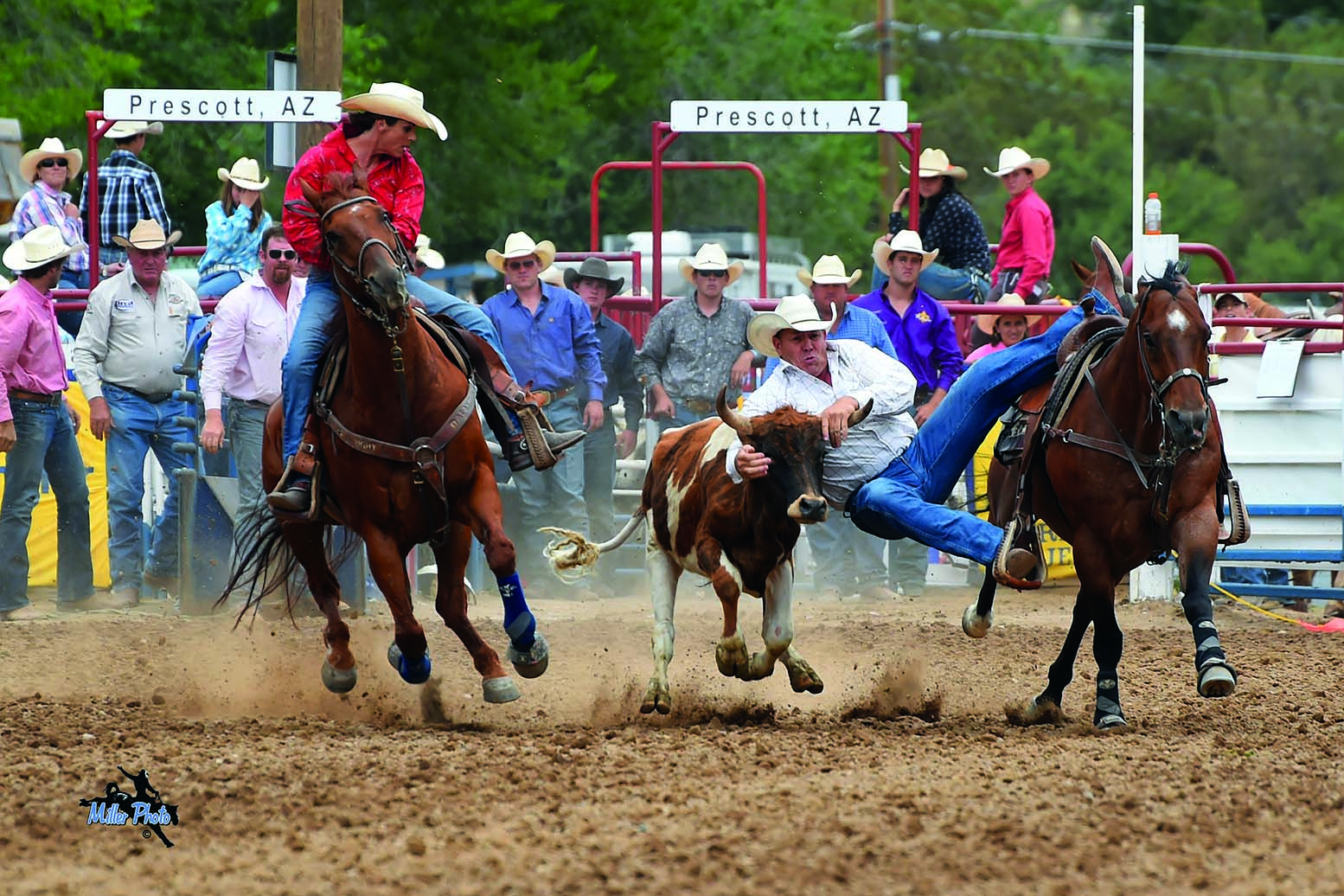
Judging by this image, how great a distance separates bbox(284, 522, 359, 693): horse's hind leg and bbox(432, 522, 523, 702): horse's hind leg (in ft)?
1.68

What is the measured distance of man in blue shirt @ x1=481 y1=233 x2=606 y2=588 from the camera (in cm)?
1215

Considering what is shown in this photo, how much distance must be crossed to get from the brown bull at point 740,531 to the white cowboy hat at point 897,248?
10.9 ft

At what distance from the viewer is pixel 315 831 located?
5.55 m

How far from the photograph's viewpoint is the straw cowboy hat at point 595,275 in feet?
41.6

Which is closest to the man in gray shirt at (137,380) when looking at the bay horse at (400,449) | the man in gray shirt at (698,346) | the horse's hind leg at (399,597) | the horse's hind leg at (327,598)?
the man in gray shirt at (698,346)

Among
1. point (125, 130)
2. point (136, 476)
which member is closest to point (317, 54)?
point (125, 130)

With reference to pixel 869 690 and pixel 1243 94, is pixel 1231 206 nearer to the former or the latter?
pixel 1243 94

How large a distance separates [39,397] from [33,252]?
868 millimetres

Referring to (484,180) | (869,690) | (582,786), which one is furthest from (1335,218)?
(582,786)

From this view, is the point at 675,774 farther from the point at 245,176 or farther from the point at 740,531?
the point at 245,176

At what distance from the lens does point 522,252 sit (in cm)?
1232

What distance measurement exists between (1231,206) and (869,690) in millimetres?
39878

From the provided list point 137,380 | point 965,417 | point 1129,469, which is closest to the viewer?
point 1129,469

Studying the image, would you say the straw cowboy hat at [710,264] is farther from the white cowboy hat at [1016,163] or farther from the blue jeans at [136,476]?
the blue jeans at [136,476]
